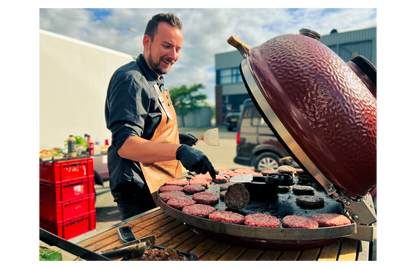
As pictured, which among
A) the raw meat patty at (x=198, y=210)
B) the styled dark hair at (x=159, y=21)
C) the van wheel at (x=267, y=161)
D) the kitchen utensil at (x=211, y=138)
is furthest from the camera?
the van wheel at (x=267, y=161)

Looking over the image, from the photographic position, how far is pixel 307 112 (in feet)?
3.77

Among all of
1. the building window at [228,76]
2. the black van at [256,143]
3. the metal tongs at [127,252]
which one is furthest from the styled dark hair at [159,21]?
the building window at [228,76]

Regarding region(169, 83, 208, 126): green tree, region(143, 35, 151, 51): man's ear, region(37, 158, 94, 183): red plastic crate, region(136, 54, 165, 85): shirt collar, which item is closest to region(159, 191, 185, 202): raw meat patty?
region(136, 54, 165, 85): shirt collar

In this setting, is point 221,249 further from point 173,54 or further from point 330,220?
point 173,54

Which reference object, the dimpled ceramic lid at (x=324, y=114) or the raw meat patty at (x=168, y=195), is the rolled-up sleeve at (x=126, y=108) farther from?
the dimpled ceramic lid at (x=324, y=114)

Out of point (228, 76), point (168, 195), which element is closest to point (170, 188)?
point (168, 195)

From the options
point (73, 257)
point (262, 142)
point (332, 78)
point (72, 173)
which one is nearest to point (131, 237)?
point (73, 257)

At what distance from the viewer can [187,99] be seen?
1403 inches

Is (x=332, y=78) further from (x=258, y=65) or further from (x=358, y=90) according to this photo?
(x=258, y=65)

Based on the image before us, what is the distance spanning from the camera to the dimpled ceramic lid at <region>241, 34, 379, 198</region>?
44.4 inches

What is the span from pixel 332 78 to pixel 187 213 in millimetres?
1068

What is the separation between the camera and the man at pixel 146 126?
1618mm

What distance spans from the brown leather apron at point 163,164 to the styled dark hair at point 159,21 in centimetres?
51

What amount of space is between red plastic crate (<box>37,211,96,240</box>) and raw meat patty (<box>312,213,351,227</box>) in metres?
4.03
